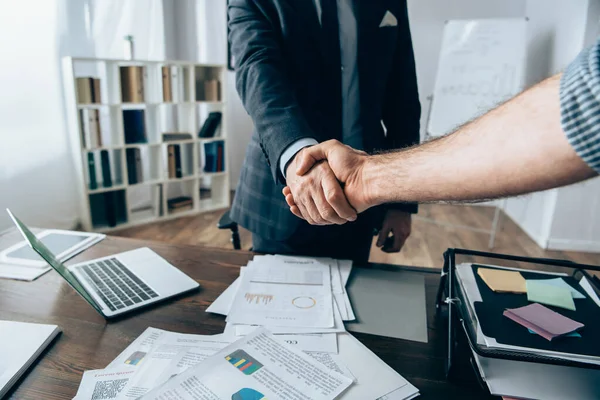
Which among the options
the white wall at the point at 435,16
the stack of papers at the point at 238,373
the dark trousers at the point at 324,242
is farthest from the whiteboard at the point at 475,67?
the stack of papers at the point at 238,373

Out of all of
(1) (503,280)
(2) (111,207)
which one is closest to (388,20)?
(1) (503,280)

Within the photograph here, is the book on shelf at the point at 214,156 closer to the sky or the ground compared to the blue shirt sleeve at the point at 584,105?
closer to the ground

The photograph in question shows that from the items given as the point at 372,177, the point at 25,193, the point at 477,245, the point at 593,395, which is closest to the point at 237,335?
the point at 372,177

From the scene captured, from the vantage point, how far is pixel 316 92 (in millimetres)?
1085

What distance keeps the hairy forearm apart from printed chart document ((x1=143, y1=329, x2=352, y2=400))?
0.29m

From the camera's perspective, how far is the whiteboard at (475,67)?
3385 millimetres

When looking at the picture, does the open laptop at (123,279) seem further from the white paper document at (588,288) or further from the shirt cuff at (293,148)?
the white paper document at (588,288)

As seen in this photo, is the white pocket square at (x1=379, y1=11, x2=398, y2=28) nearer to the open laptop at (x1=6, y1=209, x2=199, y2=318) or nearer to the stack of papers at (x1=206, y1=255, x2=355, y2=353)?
the stack of papers at (x1=206, y1=255, x2=355, y2=353)

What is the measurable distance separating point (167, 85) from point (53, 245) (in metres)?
2.55

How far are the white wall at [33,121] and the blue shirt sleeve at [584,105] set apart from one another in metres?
2.76

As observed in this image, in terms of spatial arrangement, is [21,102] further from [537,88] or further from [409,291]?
[537,88]

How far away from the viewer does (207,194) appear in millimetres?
4422

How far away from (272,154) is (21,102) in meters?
2.33

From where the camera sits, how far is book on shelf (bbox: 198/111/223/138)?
3659mm
